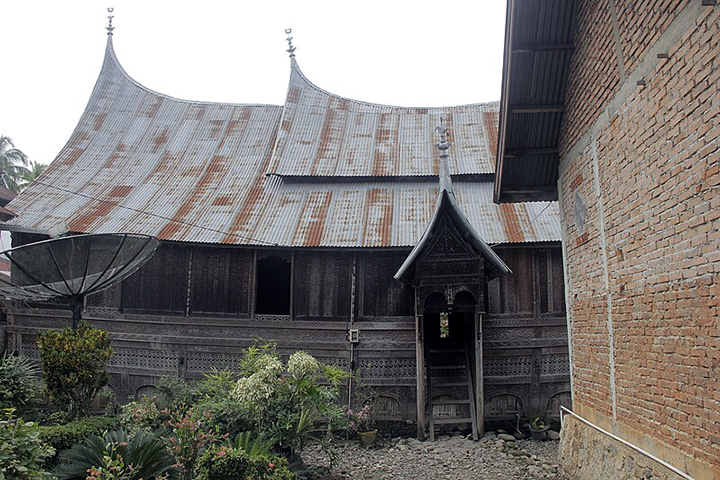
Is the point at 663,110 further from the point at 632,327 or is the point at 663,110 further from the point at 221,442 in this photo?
the point at 221,442

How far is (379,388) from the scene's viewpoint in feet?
42.8

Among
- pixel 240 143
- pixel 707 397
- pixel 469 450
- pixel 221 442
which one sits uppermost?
pixel 240 143

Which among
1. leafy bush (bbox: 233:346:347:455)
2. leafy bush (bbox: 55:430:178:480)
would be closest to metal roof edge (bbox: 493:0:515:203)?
leafy bush (bbox: 233:346:347:455)

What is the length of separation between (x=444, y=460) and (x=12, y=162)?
41.0 meters

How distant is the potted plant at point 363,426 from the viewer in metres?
11.7

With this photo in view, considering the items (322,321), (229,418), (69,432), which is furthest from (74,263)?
(322,321)

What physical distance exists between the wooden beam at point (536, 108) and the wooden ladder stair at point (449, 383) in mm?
Result: 6239

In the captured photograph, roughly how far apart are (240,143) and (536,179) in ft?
36.1

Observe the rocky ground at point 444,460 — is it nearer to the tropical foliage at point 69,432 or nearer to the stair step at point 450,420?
the stair step at point 450,420

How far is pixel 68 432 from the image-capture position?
7238mm

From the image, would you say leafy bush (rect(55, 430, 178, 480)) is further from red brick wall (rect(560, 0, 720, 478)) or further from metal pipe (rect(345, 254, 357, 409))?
metal pipe (rect(345, 254, 357, 409))

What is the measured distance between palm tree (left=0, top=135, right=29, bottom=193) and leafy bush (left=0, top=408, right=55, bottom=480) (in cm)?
3936

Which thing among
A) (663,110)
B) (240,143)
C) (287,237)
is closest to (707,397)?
(663,110)

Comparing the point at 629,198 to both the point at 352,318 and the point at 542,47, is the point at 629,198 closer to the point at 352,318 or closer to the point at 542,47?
the point at 542,47
